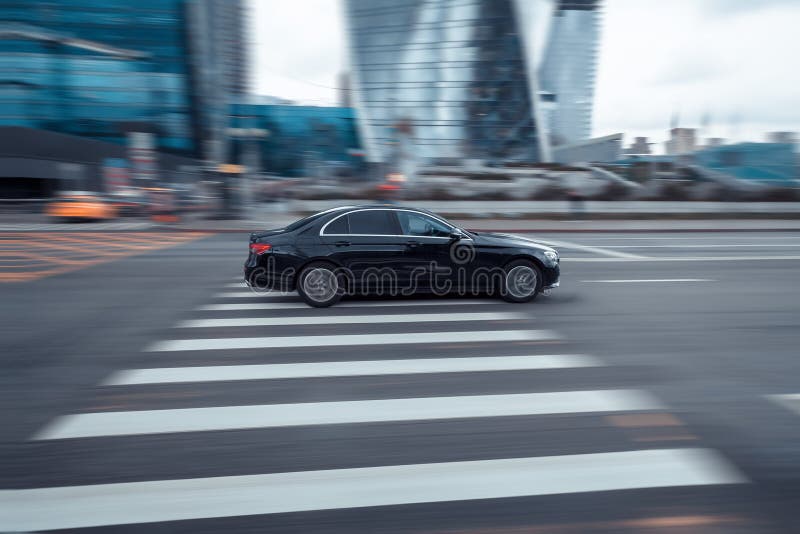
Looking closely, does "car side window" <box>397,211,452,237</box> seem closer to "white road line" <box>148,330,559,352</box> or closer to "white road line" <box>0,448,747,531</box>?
"white road line" <box>148,330,559,352</box>

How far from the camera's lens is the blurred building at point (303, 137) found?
91000 millimetres

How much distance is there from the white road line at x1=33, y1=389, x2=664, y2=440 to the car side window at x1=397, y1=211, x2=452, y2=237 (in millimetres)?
4292

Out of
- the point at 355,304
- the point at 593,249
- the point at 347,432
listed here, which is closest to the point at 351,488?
the point at 347,432

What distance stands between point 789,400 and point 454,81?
2746 inches

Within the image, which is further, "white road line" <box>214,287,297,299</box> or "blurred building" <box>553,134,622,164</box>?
"blurred building" <box>553,134,622,164</box>

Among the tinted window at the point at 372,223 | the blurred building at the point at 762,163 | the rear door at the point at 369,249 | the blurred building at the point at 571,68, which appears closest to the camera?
the rear door at the point at 369,249

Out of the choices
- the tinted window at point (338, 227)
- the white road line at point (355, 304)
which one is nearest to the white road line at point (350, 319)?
the white road line at point (355, 304)

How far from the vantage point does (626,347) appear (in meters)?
7.15

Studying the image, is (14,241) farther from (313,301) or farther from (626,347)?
(626,347)

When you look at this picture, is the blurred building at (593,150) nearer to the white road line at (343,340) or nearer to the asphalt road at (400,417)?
the asphalt road at (400,417)

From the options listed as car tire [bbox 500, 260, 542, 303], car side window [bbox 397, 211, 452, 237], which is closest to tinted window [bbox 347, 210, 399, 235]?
car side window [bbox 397, 211, 452, 237]

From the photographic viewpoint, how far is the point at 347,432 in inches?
183

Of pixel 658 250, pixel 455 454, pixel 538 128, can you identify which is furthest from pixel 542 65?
pixel 455 454

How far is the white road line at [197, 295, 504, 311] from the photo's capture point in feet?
30.5
